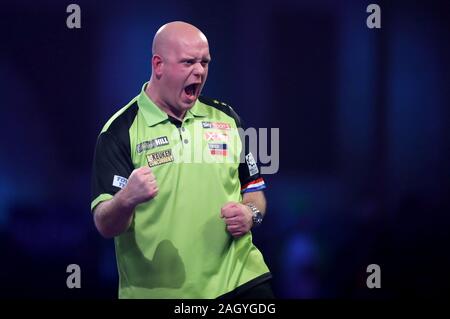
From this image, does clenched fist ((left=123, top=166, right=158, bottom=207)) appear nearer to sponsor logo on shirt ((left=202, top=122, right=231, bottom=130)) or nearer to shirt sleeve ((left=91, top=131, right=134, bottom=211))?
shirt sleeve ((left=91, top=131, right=134, bottom=211))

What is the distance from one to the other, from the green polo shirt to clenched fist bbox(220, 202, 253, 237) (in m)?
0.09

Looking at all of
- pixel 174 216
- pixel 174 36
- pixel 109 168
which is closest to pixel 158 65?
pixel 174 36

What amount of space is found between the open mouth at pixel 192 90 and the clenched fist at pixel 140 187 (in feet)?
1.53

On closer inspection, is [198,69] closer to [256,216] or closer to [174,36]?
[174,36]

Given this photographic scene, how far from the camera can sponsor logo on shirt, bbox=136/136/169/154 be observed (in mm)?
3020

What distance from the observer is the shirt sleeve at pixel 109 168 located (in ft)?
9.58

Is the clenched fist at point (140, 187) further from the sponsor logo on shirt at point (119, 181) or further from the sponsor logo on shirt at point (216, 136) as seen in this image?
the sponsor logo on shirt at point (216, 136)

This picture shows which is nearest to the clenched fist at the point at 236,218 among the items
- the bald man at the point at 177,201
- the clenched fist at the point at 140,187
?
the bald man at the point at 177,201

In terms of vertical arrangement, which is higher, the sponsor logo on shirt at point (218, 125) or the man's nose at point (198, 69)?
the man's nose at point (198, 69)

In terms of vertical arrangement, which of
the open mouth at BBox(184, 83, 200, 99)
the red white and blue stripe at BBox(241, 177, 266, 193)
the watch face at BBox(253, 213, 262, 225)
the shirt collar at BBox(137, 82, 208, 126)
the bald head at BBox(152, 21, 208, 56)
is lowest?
the watch face at BBox(253, 213, 262, 225)

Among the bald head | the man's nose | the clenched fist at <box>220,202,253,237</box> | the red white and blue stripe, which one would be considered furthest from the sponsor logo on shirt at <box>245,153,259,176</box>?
the bald head

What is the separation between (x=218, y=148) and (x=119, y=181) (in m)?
0.43
